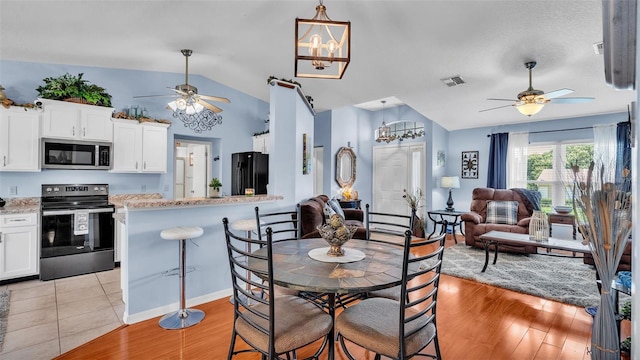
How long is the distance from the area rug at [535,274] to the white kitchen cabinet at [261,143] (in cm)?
359

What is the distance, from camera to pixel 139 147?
14.7 feet

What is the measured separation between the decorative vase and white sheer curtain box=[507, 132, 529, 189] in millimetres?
2600

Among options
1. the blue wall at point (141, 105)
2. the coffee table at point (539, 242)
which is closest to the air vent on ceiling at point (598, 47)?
the coffee table at point (539, 242)

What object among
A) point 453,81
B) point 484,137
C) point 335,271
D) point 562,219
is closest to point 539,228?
point 562,219

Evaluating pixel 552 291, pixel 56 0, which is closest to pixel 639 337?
pixel 552 291

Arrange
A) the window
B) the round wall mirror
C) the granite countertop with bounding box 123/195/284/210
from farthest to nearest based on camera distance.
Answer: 1. the round wall mirror
2. the window
3. the granite countertop with bounding box 123/195/284/210

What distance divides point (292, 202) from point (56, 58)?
3587 millimetres

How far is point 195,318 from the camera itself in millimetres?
2625

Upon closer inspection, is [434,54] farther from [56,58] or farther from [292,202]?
[56,58]

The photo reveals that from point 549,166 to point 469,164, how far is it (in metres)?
1.43

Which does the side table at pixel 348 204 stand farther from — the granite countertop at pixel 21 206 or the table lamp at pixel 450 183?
the granite countertop at pixel 21 206

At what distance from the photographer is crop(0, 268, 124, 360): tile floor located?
7.23 ft

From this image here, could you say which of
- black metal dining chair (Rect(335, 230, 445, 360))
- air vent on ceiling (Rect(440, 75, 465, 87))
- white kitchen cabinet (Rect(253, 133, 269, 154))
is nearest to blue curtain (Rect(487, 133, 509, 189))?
air vent on ceiling (Rect(440, 75, 465, 87))

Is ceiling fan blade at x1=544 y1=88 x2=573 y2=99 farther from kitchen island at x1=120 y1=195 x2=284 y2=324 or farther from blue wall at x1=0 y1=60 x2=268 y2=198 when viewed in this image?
blue wall at x1=0 y1=60 x2=268 y2=198
